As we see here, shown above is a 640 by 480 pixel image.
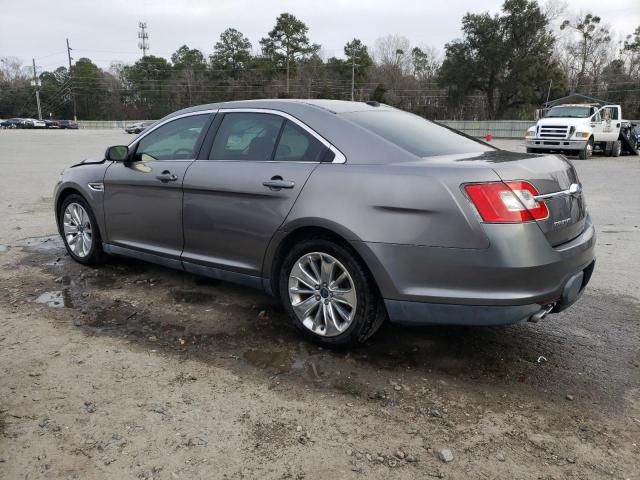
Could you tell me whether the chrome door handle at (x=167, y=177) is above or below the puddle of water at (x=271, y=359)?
above

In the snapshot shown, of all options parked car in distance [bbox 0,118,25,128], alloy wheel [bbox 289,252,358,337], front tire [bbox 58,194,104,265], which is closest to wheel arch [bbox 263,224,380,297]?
alloy wheel [bbox 289,252,358,337]

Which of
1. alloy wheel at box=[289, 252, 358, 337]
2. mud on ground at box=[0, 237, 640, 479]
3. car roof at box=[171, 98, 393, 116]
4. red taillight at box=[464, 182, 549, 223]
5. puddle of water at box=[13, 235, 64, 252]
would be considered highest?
car roof at box=[171, 98, 393, 116]

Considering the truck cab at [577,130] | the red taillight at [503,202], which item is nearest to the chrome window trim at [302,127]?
the red taillight at [503,202]

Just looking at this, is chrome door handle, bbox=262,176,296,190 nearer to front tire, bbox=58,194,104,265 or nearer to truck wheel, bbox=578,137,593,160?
front tire, bbox=58,194,104,265

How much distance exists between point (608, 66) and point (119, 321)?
7629cm

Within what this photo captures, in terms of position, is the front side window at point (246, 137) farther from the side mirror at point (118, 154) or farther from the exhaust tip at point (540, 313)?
the exhaust tip at point (540, 313)

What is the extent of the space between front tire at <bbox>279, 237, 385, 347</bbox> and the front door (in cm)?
125

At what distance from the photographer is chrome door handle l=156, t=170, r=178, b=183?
4.38m

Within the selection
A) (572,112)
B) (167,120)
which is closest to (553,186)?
(167,120)

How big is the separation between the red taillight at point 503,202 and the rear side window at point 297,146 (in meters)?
1.10

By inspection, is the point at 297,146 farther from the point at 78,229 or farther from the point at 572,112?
the point at 572,112

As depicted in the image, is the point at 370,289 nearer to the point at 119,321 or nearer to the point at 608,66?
the point at 119,321

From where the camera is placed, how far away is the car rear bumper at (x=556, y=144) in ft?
65.5

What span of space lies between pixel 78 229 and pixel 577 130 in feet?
62.6
